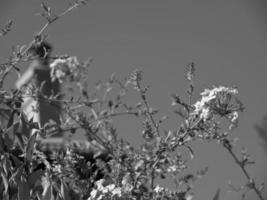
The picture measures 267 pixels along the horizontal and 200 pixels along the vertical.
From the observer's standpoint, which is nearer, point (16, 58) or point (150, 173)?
point (16, 58)

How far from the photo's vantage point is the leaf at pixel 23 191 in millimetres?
1818

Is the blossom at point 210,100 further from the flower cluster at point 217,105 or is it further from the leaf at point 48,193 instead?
the leaf at point 48,193

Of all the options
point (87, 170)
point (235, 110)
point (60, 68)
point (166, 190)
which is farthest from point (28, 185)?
point (60, 68)

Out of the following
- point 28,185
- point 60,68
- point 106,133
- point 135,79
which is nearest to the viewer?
point 28,185

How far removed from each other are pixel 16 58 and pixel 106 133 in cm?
130

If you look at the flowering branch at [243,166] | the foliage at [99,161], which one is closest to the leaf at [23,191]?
the foliage at [99,161]

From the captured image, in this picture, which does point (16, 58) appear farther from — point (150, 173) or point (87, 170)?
point (150, 173)

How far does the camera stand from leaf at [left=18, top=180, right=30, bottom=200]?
182cm

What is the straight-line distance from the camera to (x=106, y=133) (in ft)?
11.2

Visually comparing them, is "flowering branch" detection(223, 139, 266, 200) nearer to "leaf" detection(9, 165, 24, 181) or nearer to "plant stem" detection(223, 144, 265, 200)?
"plant stem" detection(223, 144, 265, 200)

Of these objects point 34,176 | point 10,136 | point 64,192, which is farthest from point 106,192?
point 10,136

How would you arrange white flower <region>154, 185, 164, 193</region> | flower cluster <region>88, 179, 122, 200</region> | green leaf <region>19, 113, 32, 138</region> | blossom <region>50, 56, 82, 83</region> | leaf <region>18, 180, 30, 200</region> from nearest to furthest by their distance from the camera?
leaf <region>18, 180, 30, 200</region>
flower cluster <region>88, 179, 122, 200</region>
green leaf <region>19, 113, 32, 138</region>
white flower <region>154, 185, 164, 193</region>
blossom <region>50, 56, 82, 83</region>

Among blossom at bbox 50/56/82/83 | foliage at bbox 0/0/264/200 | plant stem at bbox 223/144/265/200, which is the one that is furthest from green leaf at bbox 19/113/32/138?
blossom at bbox 50/56/82/83

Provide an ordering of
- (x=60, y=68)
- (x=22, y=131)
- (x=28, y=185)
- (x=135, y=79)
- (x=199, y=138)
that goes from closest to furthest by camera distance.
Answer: (x=28, y=185)
(x=22, y=131)
(x=199, y=138)
(x=135, y=79)
(x=60, y=68)
